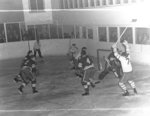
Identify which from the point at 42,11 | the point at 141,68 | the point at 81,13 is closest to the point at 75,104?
the point at 141,68

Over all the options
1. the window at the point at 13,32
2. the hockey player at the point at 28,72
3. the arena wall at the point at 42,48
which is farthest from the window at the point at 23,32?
the hockey player at the point at 28,72

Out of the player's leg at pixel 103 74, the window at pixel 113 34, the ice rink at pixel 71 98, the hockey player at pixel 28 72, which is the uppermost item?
the window at pixel 113 34

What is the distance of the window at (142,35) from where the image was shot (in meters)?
14.0

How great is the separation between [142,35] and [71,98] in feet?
20.1

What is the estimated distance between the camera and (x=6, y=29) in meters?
Result: 21.2

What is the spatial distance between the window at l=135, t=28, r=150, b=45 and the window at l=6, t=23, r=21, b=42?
10.0 meters

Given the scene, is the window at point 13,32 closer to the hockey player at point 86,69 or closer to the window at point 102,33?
the window at point 102,33

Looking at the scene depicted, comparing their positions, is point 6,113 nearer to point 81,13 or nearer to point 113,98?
point 113,98

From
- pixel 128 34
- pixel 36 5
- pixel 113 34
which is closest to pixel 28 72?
pixel 128 34

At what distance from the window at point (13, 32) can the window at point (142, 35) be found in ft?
32.8

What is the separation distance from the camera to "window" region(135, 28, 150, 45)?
14038mm

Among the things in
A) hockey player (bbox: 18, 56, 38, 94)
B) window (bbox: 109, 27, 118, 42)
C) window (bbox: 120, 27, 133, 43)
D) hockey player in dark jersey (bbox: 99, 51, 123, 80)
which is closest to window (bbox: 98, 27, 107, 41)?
window (bbox: 109, 27, 118, 42)

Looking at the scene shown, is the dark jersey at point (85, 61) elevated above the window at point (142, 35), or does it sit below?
below

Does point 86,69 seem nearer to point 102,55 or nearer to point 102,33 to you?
point 102,55
